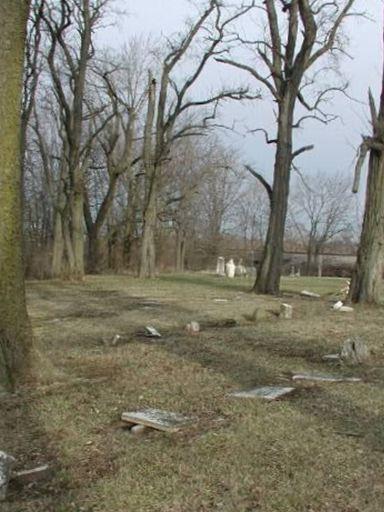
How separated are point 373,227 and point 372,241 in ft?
Answer: 0.95

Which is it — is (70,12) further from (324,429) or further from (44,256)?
(324,429)

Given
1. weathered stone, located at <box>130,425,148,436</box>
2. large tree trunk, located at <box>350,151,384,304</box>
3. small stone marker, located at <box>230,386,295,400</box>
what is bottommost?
weathered stone, located at <box>130,425,148,436</box>

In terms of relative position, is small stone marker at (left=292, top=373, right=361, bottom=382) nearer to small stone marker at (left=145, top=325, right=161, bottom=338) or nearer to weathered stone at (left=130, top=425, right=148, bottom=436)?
weathered stone at (left=130, top=425, right=148, bottom=436)

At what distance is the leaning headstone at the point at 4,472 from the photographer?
3.62 meters

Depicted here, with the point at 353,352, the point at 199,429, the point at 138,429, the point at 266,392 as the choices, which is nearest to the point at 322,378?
the point at 266,392

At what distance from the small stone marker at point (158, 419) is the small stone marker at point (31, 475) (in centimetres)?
99

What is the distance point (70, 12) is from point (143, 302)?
13.9 m

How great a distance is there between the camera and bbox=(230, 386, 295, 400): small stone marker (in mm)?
5679

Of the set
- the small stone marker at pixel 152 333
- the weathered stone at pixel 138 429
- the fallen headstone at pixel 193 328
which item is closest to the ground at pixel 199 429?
the weathered stone at pixel 138 429

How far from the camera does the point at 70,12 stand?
2362 centimetres

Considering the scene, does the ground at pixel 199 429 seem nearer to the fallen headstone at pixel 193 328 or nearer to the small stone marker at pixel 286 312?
the fallen headstone at pixel 193 328

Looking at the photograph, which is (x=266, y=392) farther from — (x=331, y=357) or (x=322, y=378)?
(x=331, y=357)

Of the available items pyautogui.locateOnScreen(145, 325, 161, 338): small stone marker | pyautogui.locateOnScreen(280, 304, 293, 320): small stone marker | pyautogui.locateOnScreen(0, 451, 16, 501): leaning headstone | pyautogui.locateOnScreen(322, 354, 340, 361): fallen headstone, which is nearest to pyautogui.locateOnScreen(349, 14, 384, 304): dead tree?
pyautogui.locateOnScreen(280, 304, 293, 320): small stone marker

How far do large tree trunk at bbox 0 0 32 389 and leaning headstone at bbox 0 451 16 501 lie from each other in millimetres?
2165
